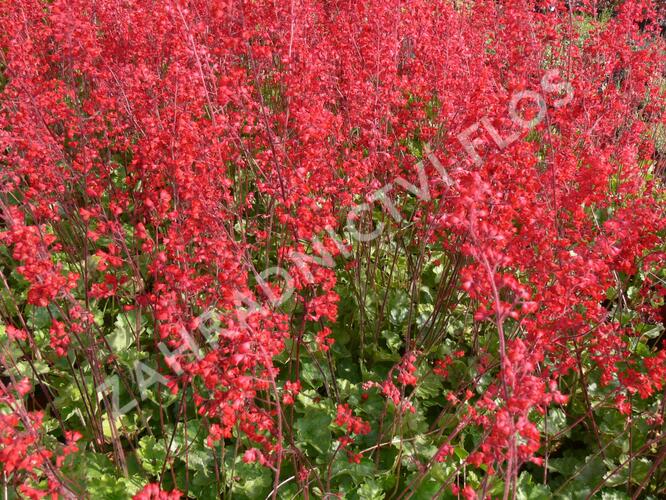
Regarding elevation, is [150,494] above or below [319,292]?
above

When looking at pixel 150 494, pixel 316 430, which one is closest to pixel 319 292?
pixel 316 430

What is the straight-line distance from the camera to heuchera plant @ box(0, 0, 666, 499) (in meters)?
2.02

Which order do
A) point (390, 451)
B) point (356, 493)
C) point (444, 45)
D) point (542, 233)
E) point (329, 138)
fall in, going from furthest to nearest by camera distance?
point (444, 45), point (329, 138), point (390, 451), point (356, 493), point (542, 233)

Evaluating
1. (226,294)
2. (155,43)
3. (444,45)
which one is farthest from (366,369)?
(155,43)

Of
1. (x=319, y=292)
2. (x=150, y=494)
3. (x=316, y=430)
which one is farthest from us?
(x=319, y=292)

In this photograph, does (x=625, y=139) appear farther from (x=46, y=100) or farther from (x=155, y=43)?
(x=46, y=100)

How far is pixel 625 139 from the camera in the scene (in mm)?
3961

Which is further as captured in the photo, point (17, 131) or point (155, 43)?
point (155, 43)

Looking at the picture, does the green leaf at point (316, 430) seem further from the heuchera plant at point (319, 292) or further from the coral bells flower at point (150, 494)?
the coral bells flower at point (150, 494)

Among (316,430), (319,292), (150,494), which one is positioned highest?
(150,494)

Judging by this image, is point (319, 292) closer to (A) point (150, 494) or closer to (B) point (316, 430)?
(B) point (316, 430)

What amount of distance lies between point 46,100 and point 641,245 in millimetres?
3273

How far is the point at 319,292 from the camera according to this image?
12.1 ft

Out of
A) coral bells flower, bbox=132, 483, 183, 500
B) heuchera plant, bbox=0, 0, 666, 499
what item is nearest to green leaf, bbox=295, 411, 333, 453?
heuchera plant, bbox=0, 0, 666, 499
